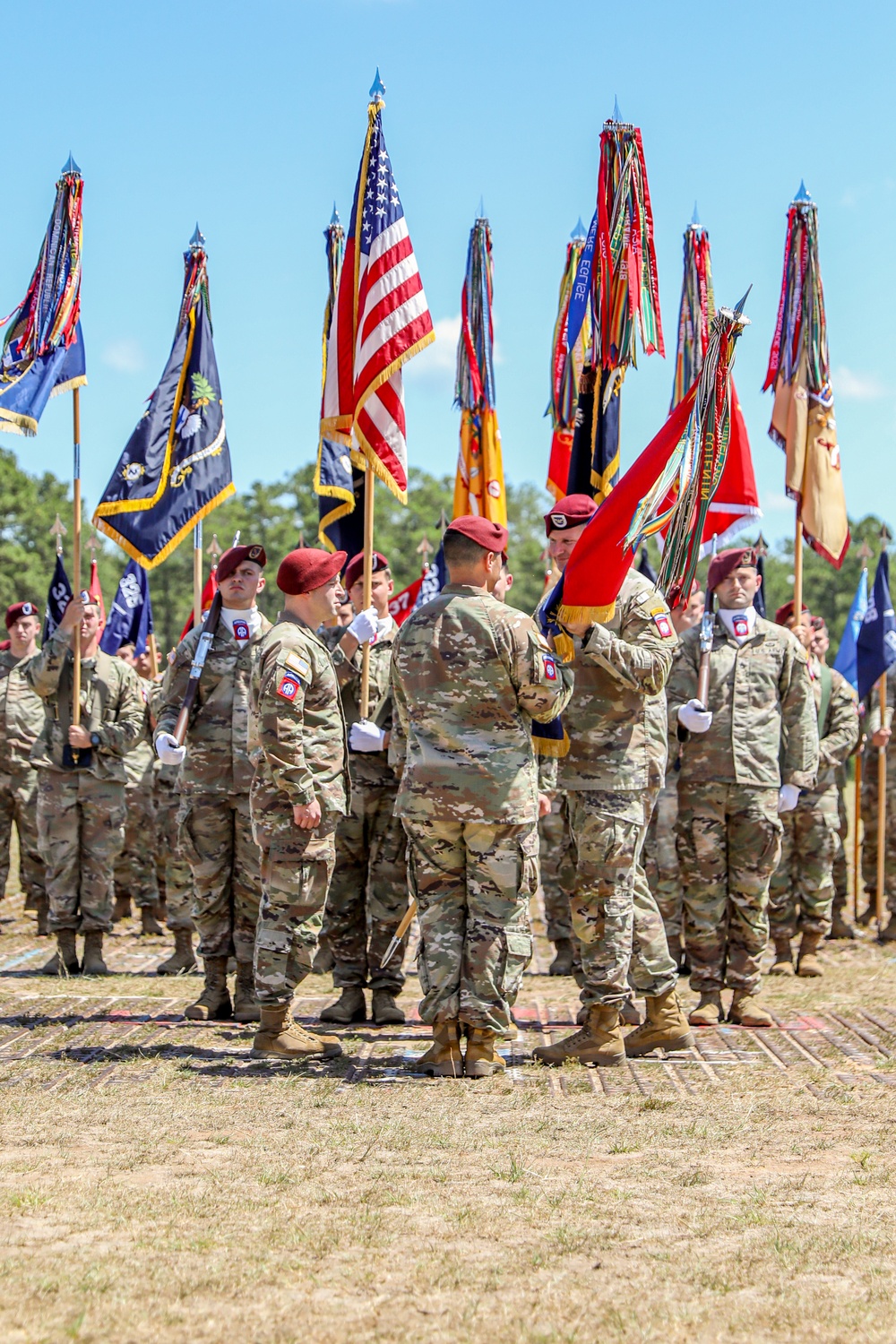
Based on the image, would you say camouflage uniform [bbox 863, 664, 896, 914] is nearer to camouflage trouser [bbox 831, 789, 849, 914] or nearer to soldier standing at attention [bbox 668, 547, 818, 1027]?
camouflage trouser [bbox 831, 789, 849, 914]

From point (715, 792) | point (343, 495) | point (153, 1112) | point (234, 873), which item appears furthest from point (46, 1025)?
point (343, 495)

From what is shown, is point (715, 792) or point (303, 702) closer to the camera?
point (303, 702)

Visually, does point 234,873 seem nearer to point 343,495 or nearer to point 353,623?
point 353,623

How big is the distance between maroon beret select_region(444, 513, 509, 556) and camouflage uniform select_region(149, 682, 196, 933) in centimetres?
236

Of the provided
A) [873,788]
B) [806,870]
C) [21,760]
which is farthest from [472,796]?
[873,788]

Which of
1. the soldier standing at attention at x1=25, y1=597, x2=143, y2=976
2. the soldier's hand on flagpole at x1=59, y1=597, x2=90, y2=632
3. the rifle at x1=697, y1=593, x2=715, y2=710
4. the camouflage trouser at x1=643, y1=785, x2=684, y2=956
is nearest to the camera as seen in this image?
the rifle at x1=697, y1=593, x2=715, y2=710

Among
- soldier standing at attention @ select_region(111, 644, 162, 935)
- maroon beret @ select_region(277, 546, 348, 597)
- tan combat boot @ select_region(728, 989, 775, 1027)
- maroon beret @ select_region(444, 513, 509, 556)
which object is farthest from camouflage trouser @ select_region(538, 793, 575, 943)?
soldier standing at attention @ select_region(111, 644, 162, 935)

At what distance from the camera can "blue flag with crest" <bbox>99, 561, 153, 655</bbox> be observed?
15.3 metres

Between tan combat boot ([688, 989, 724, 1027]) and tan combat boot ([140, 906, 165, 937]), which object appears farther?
tan combat boot ([140, 906, 165, 937])

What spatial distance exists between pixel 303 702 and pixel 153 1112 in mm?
2082

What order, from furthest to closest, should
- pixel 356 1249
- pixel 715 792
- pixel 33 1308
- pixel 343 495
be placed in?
1. pixel 343 495
2. pixel 715 792
3. pixel 356 1249
4. pixel 33 1308

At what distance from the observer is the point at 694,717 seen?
7629mm

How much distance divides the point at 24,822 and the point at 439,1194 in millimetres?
9436

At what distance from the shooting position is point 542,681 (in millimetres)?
6137
